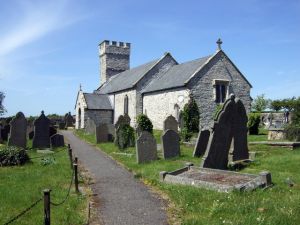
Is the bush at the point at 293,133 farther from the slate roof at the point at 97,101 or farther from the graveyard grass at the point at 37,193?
the slate roof at the point at 97,101

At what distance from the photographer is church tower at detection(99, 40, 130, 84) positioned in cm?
5194

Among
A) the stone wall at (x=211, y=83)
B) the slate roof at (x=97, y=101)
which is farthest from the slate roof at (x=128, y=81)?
the stone wall at (x=211, y=83)

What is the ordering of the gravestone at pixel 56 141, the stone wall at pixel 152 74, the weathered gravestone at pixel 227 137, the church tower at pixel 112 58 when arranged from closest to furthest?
the weathered gravestone at pixel 227 137 → the gravestone at pixel 56 141 → the stone wall at pixel 152 74 → the church tower at pixel 112 58

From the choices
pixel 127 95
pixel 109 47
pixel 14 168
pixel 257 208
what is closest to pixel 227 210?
pixel 257 208

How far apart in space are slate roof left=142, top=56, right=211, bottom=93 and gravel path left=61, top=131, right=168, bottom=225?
1816 cm

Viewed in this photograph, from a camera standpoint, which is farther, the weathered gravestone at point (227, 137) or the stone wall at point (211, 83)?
the stone wall at point (211, 83)

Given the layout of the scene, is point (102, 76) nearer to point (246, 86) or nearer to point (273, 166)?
point (246, 86)

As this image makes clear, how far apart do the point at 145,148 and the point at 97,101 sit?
27.0 metres

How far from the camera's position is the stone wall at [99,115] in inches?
1541

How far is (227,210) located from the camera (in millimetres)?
7418

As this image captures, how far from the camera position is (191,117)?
27.8m

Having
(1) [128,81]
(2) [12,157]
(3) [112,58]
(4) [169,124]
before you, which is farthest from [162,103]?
(3) [112,58]

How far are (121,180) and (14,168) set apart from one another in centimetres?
447

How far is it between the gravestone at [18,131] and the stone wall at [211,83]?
15155mm
